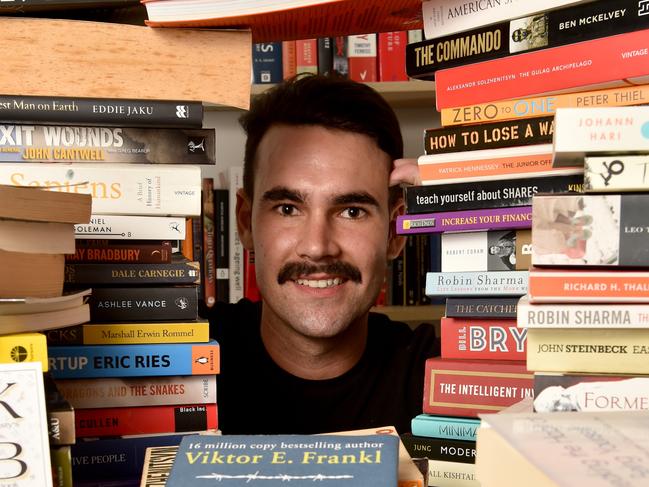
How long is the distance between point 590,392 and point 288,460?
0.95 feet

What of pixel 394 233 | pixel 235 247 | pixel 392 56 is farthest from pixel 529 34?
pixel 235 247

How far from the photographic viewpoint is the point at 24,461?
0.67 metres

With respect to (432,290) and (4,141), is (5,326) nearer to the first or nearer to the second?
(4,141)

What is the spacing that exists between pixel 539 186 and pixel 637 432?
405 mm

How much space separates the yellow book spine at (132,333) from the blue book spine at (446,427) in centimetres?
31

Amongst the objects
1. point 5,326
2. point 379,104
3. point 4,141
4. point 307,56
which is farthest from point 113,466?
point 307,56

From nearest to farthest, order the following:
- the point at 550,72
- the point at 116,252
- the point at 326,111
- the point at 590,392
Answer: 1. the point at 590,392
2. the point at 550,72
3. the point at 116,252
4. the point at 326,111

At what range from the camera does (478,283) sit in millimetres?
1005

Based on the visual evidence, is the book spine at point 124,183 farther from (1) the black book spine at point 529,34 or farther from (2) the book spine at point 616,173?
(2) the book spine at point 616,173

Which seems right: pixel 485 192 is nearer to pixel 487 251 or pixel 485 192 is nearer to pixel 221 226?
pixel 487 251

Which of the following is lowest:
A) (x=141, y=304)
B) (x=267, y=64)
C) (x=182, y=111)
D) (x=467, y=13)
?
(x=141, y=304)

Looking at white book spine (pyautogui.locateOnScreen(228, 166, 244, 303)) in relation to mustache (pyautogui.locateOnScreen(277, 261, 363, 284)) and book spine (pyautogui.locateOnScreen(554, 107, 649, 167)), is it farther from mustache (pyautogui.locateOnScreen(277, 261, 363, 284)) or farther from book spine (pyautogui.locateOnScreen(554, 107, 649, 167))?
book spine (pyautogui.locateOnScreen(554, 107, 649, 167))

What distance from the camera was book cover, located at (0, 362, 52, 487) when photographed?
0.67 meters

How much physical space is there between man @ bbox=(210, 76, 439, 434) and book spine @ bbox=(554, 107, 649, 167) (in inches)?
25.8
